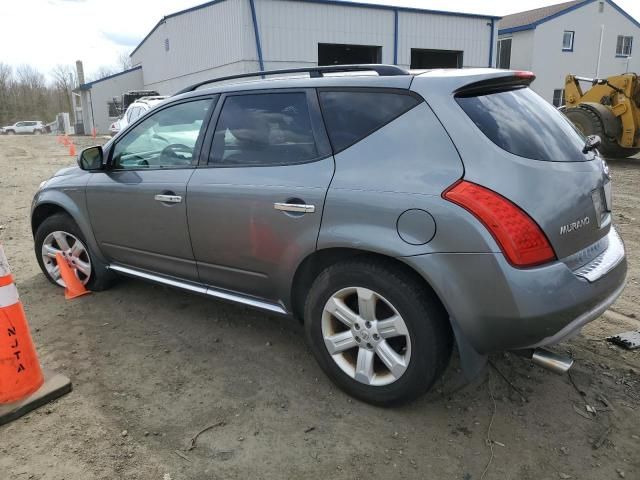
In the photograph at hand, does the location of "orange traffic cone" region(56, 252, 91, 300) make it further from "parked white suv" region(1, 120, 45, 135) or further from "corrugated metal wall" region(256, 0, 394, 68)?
"parked white suv" region(1, 120, 45, 135)

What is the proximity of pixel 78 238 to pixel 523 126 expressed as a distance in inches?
144

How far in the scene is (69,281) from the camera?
4.48m

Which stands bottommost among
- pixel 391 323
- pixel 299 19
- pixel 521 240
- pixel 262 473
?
pixel 262 473

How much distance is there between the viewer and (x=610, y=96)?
12562mm

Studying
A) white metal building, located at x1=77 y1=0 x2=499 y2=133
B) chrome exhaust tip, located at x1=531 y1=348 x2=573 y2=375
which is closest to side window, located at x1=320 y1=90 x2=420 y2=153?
chrome exhaust tip, located at x1=531 y1=348 x2=573 y2=375

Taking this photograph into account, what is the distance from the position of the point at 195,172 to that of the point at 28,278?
9.13 feet

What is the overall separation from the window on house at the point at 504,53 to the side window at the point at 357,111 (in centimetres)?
3196

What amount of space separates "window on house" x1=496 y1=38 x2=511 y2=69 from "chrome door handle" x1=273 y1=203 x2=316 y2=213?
106 feet

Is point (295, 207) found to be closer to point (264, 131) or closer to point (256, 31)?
point (264, 131)

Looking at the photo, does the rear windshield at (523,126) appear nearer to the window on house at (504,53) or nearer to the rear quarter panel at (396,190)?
the rear quarter panel at (396,190)

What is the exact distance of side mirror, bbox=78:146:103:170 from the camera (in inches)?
158

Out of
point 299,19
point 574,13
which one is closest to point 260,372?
point 299,19

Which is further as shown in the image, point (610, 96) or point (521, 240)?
point (610, 96)

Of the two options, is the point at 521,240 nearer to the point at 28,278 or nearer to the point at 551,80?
the point at 28,278
